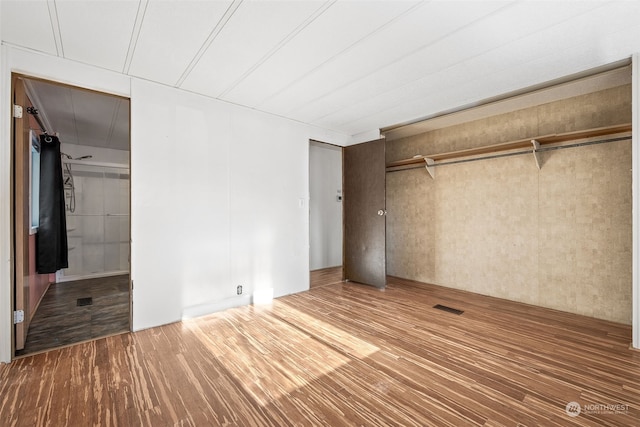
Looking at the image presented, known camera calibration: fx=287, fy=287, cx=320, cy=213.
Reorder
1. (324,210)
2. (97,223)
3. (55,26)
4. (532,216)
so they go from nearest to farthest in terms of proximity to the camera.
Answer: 1. (55,26)
2. (532,216)
3. (97,223)
4. (324,210)

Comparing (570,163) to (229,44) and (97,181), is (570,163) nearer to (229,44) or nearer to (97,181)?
(229,44)

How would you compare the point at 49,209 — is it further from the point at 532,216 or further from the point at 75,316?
the point at 532,216

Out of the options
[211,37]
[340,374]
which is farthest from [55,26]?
[340,374]

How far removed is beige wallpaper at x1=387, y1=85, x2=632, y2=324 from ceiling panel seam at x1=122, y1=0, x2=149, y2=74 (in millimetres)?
3984

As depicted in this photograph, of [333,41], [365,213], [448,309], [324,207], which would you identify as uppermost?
[333,41]

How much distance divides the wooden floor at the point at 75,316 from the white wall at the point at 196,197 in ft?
1.19

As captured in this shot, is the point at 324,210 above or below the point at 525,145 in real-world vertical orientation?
below

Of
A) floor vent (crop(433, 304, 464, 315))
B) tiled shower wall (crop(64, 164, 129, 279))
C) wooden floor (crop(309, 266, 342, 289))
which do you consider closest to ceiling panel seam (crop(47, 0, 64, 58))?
wooden floor (crop(309, 266, 342, 289))

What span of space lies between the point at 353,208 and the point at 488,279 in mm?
2156

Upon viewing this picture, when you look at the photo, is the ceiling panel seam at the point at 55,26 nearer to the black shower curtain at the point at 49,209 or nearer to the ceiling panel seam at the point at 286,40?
the ceiling panel seam at the point at 286,40

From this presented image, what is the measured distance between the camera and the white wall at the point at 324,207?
5.79 metres

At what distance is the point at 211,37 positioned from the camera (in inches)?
84.1

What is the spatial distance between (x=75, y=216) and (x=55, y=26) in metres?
4.47

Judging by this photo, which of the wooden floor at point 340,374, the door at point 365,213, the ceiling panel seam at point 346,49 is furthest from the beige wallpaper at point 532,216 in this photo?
the ceiling panel seam at point 346,49
